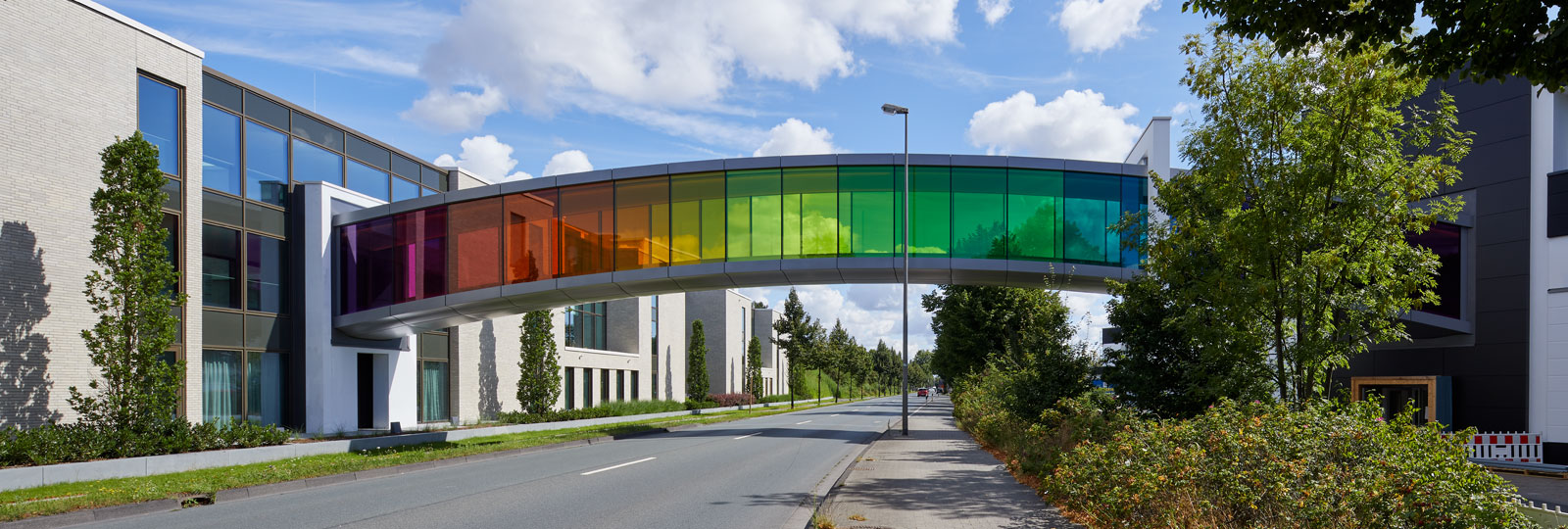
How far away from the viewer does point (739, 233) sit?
24703 millimetres

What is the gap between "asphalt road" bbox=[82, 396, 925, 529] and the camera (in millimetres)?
10180

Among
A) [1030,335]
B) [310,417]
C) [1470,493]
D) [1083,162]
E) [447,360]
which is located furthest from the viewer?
[447,360]

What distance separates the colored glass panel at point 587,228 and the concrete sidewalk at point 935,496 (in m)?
10.3

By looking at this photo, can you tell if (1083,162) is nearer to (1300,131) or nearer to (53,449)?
(1300,131)

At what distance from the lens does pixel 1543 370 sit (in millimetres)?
20312

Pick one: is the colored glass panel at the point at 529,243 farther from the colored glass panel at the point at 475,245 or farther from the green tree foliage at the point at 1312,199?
the green tree foliage at the point at 1312,199

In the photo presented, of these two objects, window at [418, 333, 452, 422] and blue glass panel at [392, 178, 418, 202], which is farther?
window at [418, 333, 452, 422]

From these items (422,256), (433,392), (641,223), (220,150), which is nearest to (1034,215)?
(641,223)

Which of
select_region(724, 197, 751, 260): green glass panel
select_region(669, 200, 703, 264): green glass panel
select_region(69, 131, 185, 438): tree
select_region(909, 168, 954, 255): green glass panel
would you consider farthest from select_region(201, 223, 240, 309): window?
select_region(909, 168, 954, 255): green glass panel

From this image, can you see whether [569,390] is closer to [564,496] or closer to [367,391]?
[367,391]

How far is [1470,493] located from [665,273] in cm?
2022

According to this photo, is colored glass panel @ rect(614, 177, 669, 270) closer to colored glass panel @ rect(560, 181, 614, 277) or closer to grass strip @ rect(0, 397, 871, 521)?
colored glass panel @ rect(560, 181, 614, 277)

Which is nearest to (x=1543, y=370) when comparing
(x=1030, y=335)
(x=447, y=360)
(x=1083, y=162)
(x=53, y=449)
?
(x=1083, y=162)

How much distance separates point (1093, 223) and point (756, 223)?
29.3 feet
